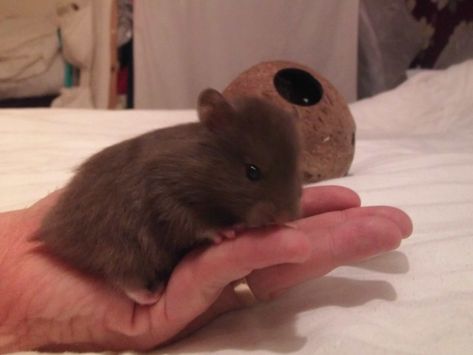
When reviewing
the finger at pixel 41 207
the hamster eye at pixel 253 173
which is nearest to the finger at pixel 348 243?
the hamster eye at pixel 253 173

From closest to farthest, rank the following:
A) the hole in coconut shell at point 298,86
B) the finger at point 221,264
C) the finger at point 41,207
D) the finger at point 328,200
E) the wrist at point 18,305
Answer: the finger at point 221,264, the wrist at point 18,305, the finger at point 328,200, the finger at point 41,207, the hole in coconut shell at point 298,86

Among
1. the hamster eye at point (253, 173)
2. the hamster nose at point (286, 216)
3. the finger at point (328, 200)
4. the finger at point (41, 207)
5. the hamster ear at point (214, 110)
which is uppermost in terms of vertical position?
the hamster ear at point (214, 110)

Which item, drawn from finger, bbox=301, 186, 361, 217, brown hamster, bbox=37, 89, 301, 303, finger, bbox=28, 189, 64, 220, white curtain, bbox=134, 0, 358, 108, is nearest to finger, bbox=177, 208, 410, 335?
brown hamster, bbox=37, 89, 301, 303

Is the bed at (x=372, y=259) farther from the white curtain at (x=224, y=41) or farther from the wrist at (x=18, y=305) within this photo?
the white curtain at (x=224, y=41)

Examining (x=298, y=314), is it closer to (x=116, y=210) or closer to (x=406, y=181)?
(x=116, y=210)

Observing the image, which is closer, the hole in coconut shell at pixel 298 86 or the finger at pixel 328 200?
the finger at pixel 328 200

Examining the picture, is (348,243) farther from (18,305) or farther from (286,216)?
(18,305)

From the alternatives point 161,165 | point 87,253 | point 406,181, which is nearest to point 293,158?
point 161,165
